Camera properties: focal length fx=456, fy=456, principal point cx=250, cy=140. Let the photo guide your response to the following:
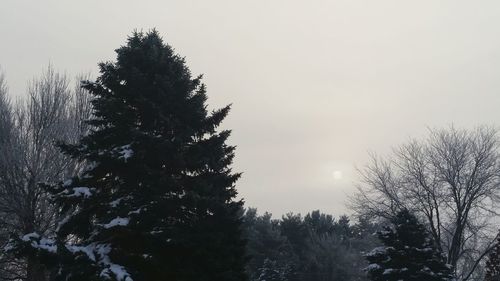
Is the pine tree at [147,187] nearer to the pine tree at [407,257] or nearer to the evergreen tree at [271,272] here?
the pine tree at [407,257]

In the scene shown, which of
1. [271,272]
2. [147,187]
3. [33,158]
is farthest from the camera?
[271,272]

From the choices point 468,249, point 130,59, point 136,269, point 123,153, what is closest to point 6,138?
point 130,59

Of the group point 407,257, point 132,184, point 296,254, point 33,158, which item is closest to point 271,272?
point 296,254

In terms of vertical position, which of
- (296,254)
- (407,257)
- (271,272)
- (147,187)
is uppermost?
(296,254)

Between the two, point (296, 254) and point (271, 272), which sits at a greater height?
point (296, 254)

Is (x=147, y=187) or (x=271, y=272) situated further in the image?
(x=271, y=272)

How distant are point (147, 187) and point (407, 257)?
50.0 ft

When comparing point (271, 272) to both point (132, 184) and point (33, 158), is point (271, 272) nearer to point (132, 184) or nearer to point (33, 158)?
point (33, 158)

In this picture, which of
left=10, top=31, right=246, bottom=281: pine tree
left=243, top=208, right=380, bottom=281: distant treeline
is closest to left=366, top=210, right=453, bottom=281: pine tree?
left=10, top=31, right=246, bottom=281: pine tree

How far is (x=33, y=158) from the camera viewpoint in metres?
18.5

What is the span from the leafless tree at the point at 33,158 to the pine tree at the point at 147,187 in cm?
746

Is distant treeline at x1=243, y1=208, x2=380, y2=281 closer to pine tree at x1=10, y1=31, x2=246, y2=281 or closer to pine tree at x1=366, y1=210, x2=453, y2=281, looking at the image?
pine tree at x1=366, y1=210, x2=453, y2=281

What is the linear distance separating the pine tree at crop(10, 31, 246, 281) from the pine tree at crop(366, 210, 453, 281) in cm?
1167

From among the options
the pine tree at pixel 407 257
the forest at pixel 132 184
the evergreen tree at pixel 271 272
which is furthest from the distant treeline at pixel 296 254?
the forest at pixel 132 184
